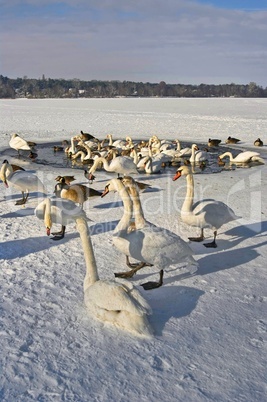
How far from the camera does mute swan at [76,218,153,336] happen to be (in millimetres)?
3990

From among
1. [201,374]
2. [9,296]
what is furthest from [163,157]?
[201,374]

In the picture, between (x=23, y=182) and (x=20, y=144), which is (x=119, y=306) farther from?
(x=20, y=144)

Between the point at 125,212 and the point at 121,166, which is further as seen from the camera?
the point at 121,166

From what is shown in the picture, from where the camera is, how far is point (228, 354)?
384 centimetres

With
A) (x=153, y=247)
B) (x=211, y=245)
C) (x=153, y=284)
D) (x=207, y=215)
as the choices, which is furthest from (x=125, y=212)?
(x=211, y=245)

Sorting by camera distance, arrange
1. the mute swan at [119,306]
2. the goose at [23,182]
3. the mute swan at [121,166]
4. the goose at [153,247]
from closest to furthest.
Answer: the mute swan at [119,306] < the goose at [153,247] < the goose at [23,182] < the mute swan at [121,166]

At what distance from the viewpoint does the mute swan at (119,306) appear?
399cm

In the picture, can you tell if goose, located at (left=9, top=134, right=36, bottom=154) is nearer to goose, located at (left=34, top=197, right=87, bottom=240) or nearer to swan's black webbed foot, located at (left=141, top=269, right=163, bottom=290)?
goose, located at (left=34, top=197, right=87, bottom=240)

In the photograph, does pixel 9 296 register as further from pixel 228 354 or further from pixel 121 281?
pixel 228 354

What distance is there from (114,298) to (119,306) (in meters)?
0.09

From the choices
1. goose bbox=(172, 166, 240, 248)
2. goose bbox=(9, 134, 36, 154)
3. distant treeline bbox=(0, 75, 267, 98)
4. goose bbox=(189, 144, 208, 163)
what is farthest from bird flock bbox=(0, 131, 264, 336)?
distant treeline bbox=(0, 75, 267, 98)

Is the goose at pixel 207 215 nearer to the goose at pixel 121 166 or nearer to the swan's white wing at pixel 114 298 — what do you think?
the swan's white wing at pixel 114 298

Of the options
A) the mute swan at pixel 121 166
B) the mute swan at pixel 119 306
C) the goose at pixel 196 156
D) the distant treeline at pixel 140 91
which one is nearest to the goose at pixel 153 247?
the mute swan at pixel 119 306

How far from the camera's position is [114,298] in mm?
4090
